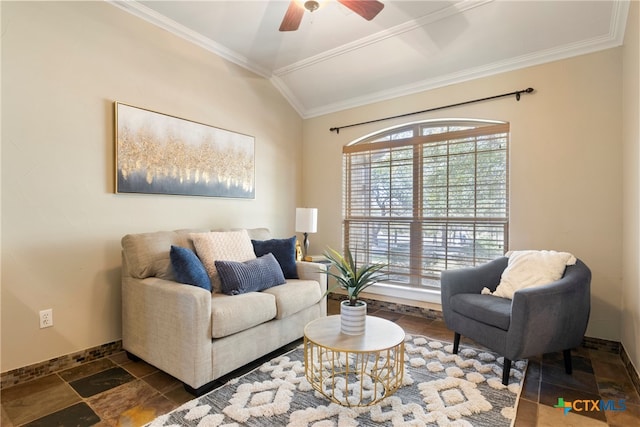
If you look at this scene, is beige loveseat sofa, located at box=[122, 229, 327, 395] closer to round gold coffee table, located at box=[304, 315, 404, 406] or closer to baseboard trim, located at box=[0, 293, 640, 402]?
baseboard trim, located at box=[0, 293, 640, 402]

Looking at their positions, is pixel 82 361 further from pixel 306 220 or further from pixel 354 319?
pixel 306 220

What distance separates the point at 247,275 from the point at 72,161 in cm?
152

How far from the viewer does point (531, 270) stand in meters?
2.41

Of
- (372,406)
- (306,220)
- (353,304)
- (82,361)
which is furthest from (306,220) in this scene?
(82,361)

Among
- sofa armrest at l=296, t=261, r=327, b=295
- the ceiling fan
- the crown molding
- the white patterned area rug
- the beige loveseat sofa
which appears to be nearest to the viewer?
the white patterned area rug

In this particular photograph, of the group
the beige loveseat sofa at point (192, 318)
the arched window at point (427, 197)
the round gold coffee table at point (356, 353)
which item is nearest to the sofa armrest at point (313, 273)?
the beige loveseat sofa at point (192, 318)

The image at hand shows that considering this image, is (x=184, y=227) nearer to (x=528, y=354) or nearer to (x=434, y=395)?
(x=434, y=395)

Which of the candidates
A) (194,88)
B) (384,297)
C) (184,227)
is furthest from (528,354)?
(194,88)

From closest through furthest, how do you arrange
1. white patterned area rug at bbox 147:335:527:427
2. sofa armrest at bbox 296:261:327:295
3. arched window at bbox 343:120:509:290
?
white patterned area rug at bbox 147:335:527:427
sofa armrest at bbox 296:261:327:295
arched window at bbox 343:120:509:290

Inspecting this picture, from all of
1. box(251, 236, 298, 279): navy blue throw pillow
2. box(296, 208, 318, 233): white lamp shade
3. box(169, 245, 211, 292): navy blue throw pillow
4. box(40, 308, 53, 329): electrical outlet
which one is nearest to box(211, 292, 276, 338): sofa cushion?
box(169, 245, 211, 292): navy blue throw pillow

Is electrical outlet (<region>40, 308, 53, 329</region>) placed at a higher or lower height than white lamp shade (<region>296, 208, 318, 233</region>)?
lower

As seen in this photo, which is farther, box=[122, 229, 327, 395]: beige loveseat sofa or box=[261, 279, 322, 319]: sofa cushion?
box=[261, 279, 322, 319]: sofa cushion

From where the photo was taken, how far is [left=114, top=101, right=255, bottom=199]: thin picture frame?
261 cm

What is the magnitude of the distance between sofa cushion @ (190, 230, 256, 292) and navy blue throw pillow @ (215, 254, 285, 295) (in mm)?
130
